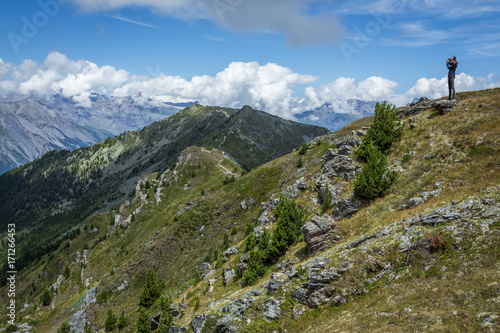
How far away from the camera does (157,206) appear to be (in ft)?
436

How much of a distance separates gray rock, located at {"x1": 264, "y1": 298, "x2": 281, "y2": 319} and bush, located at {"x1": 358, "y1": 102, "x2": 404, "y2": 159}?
2407 centimetres

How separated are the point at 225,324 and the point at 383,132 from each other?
32.0 metres

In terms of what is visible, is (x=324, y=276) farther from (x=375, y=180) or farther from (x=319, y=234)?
(x=375, y=180)

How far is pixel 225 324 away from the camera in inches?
908

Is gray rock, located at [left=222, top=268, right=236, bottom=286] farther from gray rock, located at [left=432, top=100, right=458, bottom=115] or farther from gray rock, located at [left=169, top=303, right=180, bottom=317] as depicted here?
gray rock, located at [left=432, top=100, right=458, bottom=115]

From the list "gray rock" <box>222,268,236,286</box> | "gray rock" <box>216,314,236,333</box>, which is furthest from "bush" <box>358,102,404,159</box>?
"gray rock" <box>216,314,236,333</box>

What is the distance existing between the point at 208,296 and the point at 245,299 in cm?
1622

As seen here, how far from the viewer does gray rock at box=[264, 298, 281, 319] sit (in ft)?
70.5

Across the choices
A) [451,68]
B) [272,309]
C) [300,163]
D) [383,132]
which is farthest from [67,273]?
[451,68]

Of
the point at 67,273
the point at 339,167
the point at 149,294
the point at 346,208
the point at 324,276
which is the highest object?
the point at 339,167

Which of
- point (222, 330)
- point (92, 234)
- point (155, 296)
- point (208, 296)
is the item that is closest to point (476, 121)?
point (222, 330)

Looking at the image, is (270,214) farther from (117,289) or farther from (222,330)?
(117,289)

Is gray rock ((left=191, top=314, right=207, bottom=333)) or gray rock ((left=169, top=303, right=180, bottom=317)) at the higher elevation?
gray rock ((left=191, top=314, right=207, bottom=333))

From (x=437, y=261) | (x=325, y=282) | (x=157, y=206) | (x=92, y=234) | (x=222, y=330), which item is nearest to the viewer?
(x=437, y=261)
